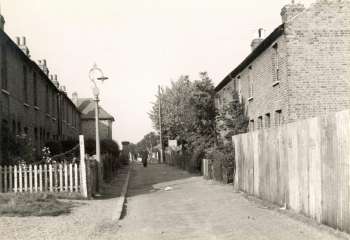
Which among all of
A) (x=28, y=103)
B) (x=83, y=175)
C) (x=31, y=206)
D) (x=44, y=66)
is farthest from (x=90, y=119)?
(x=31, y=206)

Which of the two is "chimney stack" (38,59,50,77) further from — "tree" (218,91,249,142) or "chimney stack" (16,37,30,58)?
"tree" (218,91,249,142)

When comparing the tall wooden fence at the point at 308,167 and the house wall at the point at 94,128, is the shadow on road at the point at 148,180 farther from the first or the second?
the house wall at the point at 94,128

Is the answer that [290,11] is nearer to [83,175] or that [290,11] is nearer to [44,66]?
[83,175]

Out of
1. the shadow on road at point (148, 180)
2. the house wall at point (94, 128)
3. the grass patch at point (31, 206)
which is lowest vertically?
the shadow on road at point (148, 180)

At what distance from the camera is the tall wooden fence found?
8938 mm

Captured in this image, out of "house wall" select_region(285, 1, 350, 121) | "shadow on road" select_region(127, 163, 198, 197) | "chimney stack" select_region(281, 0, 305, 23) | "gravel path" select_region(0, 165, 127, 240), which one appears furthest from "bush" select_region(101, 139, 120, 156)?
"gravel path" select_region(0, 165, 127, 240)

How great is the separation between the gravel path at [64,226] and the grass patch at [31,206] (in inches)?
14.0

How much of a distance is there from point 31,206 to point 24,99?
516 inches

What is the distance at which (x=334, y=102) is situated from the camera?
19.7 meters

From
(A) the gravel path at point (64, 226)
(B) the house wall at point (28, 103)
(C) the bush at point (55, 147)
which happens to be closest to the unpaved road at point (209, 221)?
(A) the gravel path at point (64, 226)

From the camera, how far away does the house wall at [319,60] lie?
1969 centimetres

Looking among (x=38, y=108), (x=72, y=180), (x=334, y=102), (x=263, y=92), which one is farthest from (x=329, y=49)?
(x=38, y=108)

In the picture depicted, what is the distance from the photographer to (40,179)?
15773 millimetres

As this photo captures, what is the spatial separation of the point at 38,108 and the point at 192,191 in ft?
41.8
